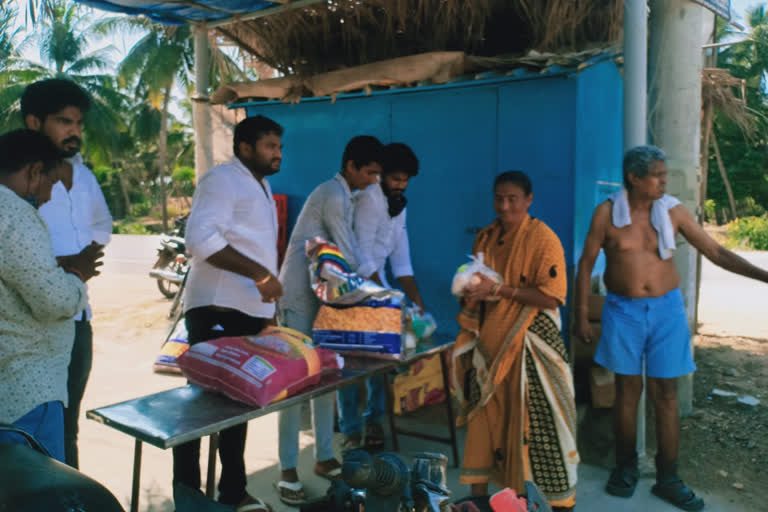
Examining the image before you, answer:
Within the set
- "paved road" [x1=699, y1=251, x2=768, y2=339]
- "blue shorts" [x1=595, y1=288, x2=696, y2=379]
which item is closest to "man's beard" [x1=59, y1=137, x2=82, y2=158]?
"blue shorts" [x1=595, y1=288, x2=696, y2=379]

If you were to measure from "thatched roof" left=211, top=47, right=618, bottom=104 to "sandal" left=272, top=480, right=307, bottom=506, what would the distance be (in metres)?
2.89

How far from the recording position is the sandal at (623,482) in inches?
141

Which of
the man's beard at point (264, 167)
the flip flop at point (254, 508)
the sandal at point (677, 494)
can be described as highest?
the man's beard at point (264, 167)

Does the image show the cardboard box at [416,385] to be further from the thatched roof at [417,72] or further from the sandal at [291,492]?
the thatched roof at [417,72]

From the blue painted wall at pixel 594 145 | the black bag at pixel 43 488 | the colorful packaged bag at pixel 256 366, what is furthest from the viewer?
the blue painted wall at pixel 594 145

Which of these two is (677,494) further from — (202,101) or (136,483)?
(202,101)

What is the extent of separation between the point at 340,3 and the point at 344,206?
2283 millimetres

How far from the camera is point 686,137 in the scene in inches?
171

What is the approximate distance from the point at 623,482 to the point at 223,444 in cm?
220

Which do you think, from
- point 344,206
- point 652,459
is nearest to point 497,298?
point 344,206

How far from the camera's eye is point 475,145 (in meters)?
4.79

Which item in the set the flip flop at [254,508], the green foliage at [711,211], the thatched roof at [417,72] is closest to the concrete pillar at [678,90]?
the thatched roof at [417,72]

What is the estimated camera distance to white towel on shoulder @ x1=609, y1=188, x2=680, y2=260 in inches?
136

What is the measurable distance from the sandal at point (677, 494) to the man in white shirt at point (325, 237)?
5.83ft
